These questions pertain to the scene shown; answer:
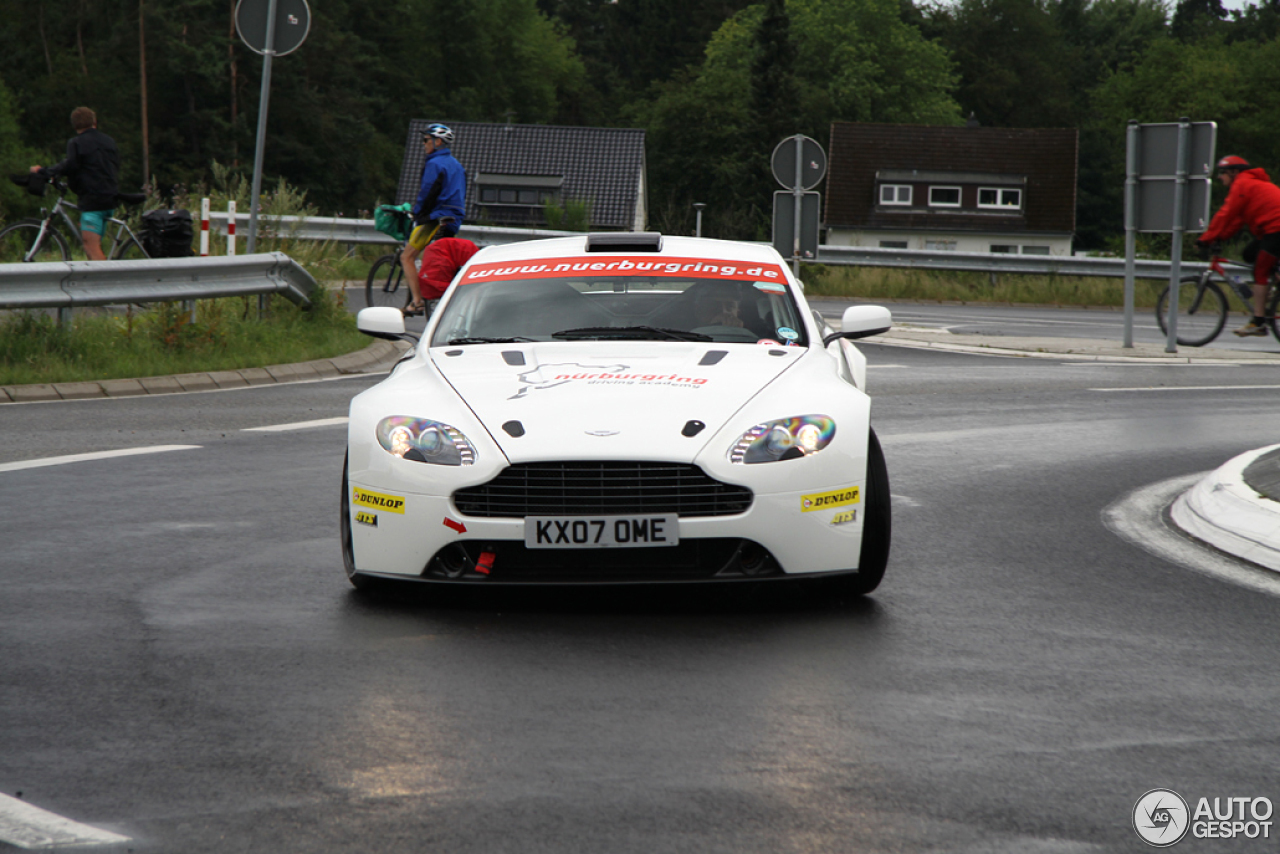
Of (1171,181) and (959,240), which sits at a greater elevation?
(1171,181)

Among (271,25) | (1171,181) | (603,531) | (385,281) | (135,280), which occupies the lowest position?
(385,281)

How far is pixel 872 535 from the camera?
19.4 feet

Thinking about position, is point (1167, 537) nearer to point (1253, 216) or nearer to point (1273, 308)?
point (1253, 216)

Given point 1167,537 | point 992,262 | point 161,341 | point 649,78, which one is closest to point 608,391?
point 1167,537

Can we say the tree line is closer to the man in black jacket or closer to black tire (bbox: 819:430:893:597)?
the man in black jacket

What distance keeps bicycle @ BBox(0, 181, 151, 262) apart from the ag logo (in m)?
13.8

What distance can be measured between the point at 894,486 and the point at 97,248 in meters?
10.3

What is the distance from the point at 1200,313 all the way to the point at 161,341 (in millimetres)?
11337

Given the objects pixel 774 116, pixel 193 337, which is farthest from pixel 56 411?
pixel 774 116

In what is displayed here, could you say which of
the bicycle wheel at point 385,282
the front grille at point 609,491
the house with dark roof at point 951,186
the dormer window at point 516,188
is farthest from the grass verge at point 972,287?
the house with dark roof at point 951,186

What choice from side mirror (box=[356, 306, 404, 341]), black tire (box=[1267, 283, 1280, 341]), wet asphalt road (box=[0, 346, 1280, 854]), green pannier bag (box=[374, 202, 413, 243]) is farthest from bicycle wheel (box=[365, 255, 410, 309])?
side mirror (box=[356, 306, 404, 341])

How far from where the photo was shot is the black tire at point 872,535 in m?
5.93

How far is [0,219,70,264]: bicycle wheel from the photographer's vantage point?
16109 mm

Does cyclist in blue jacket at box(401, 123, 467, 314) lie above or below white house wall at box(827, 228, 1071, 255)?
above
